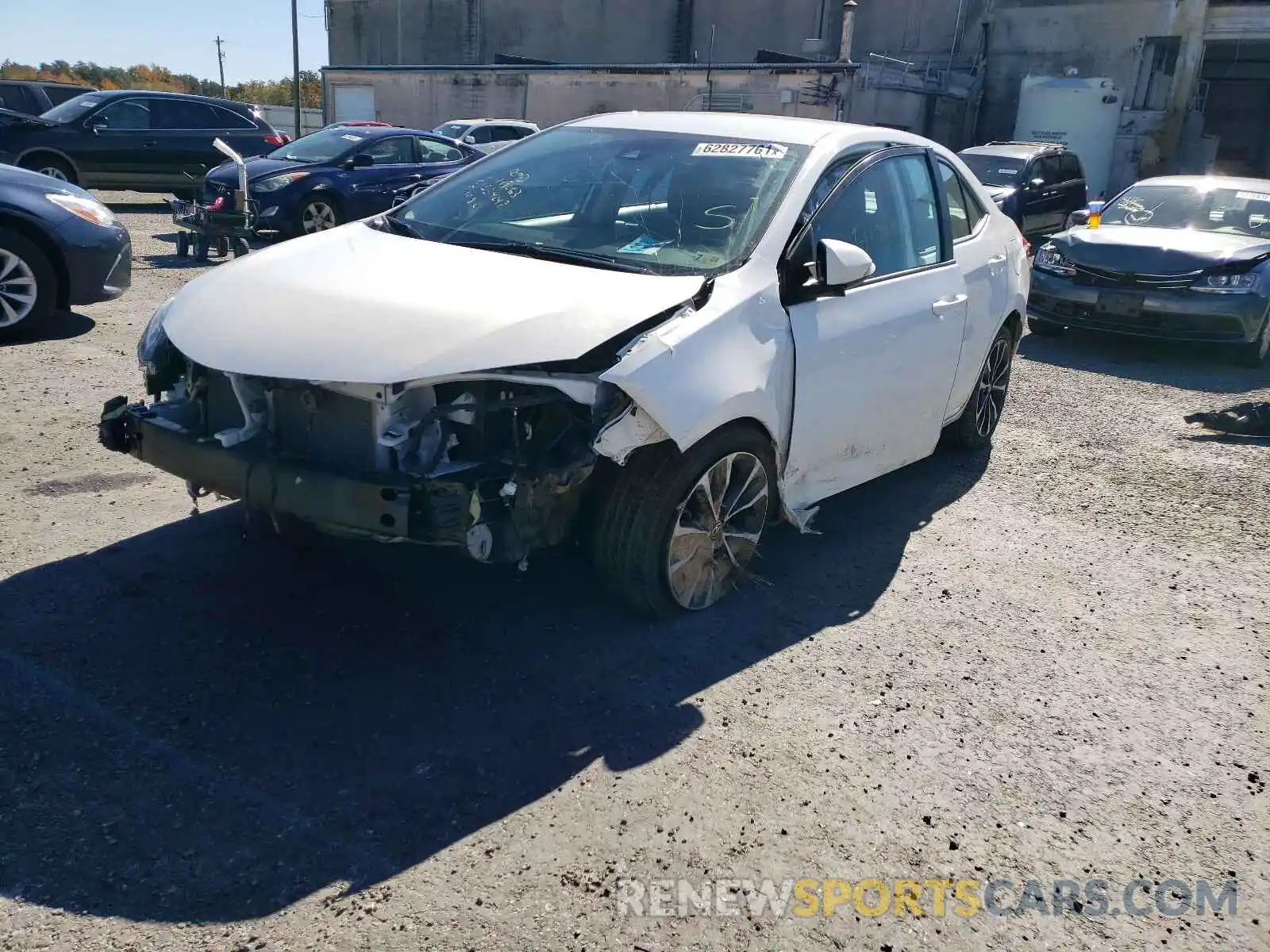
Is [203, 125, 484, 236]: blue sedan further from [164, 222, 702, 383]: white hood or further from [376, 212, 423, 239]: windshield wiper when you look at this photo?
[164, 222, 702, 383]: white hood

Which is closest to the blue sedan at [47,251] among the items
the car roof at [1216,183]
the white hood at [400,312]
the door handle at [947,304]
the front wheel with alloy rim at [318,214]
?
the white hood at [400,312]

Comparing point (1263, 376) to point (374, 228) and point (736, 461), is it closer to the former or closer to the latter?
point (736, 461)

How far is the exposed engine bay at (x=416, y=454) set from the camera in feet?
10.4

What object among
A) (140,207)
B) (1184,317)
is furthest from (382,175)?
(1184,317)

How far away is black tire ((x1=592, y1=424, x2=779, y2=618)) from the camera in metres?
3.62

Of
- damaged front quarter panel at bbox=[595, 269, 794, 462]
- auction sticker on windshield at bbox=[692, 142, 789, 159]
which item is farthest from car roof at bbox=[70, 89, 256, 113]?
damaged front quarter panel at bbox=[595, 269, 794, 462]

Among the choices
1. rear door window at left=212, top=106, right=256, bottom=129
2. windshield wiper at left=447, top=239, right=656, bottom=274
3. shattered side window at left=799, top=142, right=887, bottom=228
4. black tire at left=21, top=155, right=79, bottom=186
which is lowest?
black tire at left=21, top=155, right=79, bottom=186

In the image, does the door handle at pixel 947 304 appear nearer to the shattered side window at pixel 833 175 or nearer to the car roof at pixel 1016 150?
the shattered side window at pixel 833 175

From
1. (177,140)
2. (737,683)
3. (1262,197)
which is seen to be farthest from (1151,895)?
(177,140)

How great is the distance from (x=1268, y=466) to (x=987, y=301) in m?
2.28

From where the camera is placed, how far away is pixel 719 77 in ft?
92.0

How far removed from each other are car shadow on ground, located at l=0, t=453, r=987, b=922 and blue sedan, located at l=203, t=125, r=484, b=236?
866cm

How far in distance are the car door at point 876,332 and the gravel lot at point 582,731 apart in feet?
1.60

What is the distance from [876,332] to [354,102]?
3610cm
